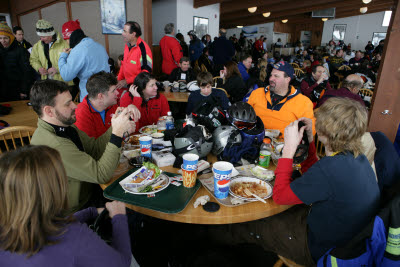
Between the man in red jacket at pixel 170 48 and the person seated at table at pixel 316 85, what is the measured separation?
117 inches

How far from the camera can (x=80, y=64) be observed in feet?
10.3

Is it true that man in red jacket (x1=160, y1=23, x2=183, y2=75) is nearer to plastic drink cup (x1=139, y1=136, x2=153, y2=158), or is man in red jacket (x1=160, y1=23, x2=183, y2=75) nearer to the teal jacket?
plastic drink cup (x1=139, y1=136, x2=153, y2=158)

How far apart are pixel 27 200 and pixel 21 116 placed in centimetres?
241

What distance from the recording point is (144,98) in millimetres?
2916

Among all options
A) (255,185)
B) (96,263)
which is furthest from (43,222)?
(255,185)

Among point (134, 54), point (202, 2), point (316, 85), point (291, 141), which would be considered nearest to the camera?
point (291, 141)

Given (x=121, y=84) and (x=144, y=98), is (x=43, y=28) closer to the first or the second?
(x=121, y=84)

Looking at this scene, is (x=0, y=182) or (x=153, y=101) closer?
(x=0, y=182)

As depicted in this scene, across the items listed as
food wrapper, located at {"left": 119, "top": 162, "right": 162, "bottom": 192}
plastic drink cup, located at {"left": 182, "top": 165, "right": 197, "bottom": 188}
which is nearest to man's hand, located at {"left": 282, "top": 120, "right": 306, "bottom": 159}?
plastic drink cup, located at {"left": 182, "top": 165, "right": 197, "bottom": 188}

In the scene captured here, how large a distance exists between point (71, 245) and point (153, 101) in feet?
7.38

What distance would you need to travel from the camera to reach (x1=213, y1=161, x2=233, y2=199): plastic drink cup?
1.30m

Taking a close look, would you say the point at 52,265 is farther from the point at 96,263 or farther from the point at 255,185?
the point at 255,185

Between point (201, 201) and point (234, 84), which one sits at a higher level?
point (234, 84)

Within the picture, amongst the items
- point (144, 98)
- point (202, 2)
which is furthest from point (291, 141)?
→ point (202, 2)
